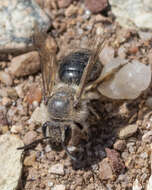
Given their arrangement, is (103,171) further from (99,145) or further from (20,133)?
(20,133)

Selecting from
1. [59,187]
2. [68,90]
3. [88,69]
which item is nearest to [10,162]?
[59,187]

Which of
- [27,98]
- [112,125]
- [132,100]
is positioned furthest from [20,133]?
[132,100]

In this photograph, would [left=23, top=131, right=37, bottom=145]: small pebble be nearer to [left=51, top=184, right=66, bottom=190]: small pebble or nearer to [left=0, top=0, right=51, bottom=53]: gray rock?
[left=51, top=184, right=66, bottom=190]: small pebble

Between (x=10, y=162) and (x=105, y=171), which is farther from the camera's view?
(x=10, y=162)

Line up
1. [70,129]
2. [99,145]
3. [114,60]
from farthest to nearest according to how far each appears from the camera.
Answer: [114,60] → [99,145] → [70,129]

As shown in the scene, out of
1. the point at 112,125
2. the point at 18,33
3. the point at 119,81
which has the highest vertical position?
the point at 18,33

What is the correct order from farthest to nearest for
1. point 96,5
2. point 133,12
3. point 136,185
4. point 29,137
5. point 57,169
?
point 96,5, point 133,12, point 29,137, point 57,169, point 136,185

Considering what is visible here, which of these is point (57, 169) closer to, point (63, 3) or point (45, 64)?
point (45, 64)
